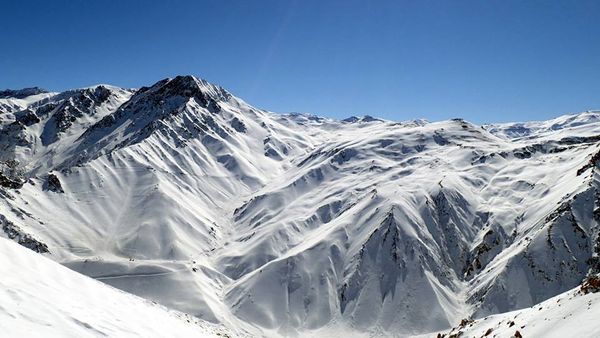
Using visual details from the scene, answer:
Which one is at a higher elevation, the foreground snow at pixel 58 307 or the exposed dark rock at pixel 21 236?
Answer: the exposed dark rock at pixel 21 236

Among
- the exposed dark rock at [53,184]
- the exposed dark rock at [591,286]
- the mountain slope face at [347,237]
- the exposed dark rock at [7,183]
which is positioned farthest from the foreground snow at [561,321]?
the exposed dark rock at [53,184]

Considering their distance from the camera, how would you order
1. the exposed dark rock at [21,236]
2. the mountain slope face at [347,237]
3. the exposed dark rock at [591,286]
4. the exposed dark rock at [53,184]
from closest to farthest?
the exposed dark rock at [591,286] < the mountain slope face at [347,237] < the exposed dark rock at [21,236] < the exposed dark rock at [53,184]

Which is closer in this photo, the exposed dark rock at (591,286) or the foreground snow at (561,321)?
the foreground snow at (561,321)

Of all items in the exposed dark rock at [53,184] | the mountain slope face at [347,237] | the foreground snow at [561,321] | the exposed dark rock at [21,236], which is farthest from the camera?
the exposed dark rock at [53,184]

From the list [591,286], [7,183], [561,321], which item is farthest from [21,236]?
[591,286]

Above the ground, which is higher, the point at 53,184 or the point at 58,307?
the point at 53,184

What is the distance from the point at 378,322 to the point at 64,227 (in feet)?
333

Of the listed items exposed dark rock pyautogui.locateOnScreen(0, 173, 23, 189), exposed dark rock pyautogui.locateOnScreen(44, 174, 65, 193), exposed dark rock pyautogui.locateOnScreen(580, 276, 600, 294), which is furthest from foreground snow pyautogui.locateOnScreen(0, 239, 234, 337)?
exposed dark rock pyautogui.locateOnScreen(44, 174, 65, 193)

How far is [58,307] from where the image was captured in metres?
17.6

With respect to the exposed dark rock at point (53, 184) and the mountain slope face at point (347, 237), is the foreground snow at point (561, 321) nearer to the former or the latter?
the mountain slope face at point (347, 237)

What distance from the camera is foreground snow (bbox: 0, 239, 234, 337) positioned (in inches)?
609

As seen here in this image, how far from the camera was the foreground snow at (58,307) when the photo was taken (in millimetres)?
15474

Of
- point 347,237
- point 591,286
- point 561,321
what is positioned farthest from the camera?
point 347,237

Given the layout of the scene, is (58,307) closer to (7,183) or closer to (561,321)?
(561,321)
